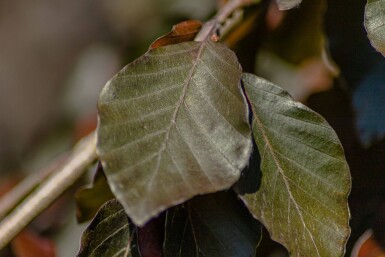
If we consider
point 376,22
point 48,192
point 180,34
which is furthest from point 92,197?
point 376,22

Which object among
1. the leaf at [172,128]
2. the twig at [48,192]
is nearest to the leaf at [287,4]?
the leaf at [172,128]

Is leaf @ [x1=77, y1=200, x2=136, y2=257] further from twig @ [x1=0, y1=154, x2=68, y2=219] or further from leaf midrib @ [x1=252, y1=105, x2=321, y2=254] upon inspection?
twig @ [x1=0, y1=154, x2=68, y2=219]

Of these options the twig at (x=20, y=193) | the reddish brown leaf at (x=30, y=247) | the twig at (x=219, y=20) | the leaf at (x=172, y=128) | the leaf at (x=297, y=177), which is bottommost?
the reddish brown leaf at (x=30, y=247)

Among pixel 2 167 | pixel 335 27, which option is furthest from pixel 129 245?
pixel 2 167

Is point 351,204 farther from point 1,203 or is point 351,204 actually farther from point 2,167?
point 2,167

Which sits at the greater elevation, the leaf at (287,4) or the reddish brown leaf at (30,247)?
the leaf at (287,4)

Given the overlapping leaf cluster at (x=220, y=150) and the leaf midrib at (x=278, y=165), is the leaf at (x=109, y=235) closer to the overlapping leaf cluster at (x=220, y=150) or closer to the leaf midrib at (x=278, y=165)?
the overlapping leaf cluster at (x=220, y=150)

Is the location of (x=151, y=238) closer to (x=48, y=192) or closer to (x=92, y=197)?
(x=92, y=197)
